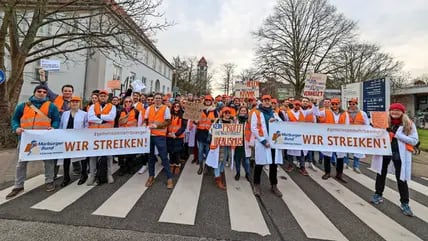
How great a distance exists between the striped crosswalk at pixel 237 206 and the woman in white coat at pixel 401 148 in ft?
1.65

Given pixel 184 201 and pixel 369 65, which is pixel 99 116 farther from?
pixel 369 65

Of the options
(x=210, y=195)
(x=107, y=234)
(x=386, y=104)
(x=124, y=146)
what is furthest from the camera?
(x=386, y=104)

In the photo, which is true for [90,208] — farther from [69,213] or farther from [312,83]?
[312,83]

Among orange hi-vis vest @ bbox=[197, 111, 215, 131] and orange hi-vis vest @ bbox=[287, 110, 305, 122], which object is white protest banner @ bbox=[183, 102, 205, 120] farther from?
orange hi-vis vest @ bbox=[287, 110, 305, 122]

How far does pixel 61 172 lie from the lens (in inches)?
247

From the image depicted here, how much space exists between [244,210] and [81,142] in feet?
12.0

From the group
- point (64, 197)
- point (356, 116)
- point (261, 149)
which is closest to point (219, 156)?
point (261, 149)

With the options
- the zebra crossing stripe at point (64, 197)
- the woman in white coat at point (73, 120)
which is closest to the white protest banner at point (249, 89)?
the woman in white coat at point (73, 120)

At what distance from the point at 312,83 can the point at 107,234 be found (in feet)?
32.9

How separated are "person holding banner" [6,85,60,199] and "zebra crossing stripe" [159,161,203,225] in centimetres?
→ 255

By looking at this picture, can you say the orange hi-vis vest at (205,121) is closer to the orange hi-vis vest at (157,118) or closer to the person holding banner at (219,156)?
the person holding banner at (219,156)

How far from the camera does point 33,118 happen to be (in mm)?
4742

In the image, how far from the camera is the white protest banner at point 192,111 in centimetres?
666

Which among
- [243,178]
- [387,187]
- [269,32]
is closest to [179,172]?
[243,178]
